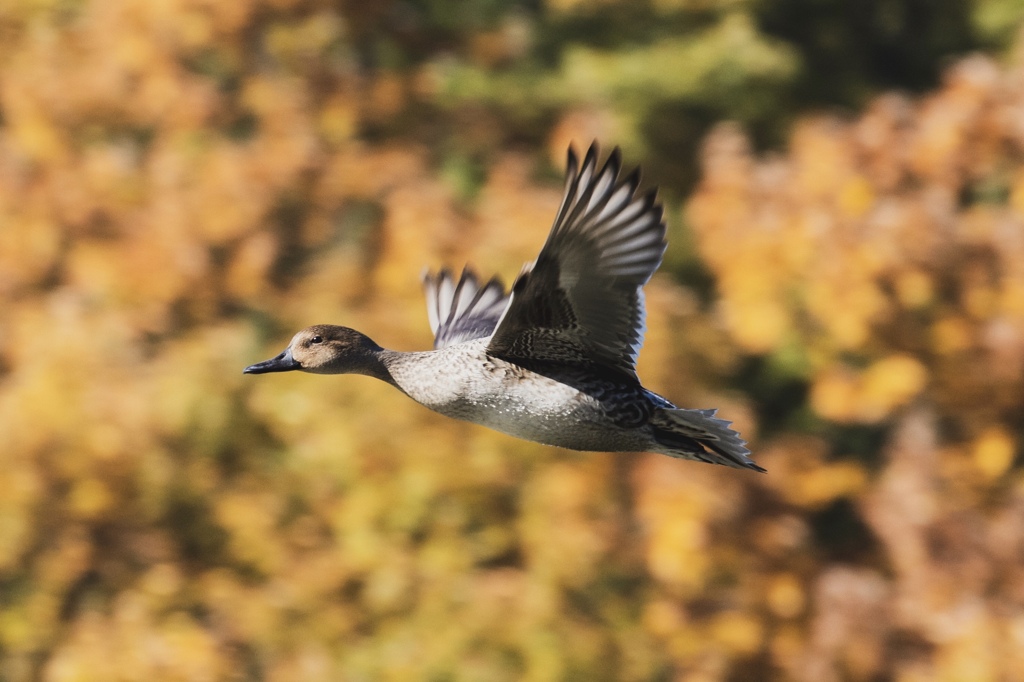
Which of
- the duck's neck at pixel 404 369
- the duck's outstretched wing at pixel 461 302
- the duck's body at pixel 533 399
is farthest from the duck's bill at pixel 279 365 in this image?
the duck's outstretched wing at pixel 461 302

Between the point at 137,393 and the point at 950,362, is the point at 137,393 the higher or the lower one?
the lower one

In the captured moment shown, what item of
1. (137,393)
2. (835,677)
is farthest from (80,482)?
(835,677)

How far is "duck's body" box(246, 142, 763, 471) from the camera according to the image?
3.48 metres

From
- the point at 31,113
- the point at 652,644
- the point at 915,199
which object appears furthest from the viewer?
the point at 31,113

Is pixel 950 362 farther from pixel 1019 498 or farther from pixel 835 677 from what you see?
pixel 835 677

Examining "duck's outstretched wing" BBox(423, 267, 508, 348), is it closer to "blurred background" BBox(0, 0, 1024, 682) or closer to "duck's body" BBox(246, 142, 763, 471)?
"duck's body" BBox(246, 142, 763, 471)

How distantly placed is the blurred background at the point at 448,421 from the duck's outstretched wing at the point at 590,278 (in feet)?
12.9

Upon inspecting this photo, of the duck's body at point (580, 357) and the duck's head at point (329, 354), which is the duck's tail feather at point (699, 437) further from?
the duck's head at point (329, 354)

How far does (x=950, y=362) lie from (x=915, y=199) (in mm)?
1089

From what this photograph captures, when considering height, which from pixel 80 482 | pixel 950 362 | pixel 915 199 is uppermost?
pixel 915 199

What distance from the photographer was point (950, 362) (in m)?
8.80

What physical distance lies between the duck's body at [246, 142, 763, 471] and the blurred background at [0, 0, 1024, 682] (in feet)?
12.3

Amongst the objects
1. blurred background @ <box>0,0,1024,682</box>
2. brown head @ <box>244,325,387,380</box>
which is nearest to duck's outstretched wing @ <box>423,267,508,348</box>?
brown head @ <box>244,325,387,380</box>

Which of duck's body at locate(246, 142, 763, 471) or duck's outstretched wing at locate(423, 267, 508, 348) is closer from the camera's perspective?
duck's body at locate(246, 142, 763, 471)
